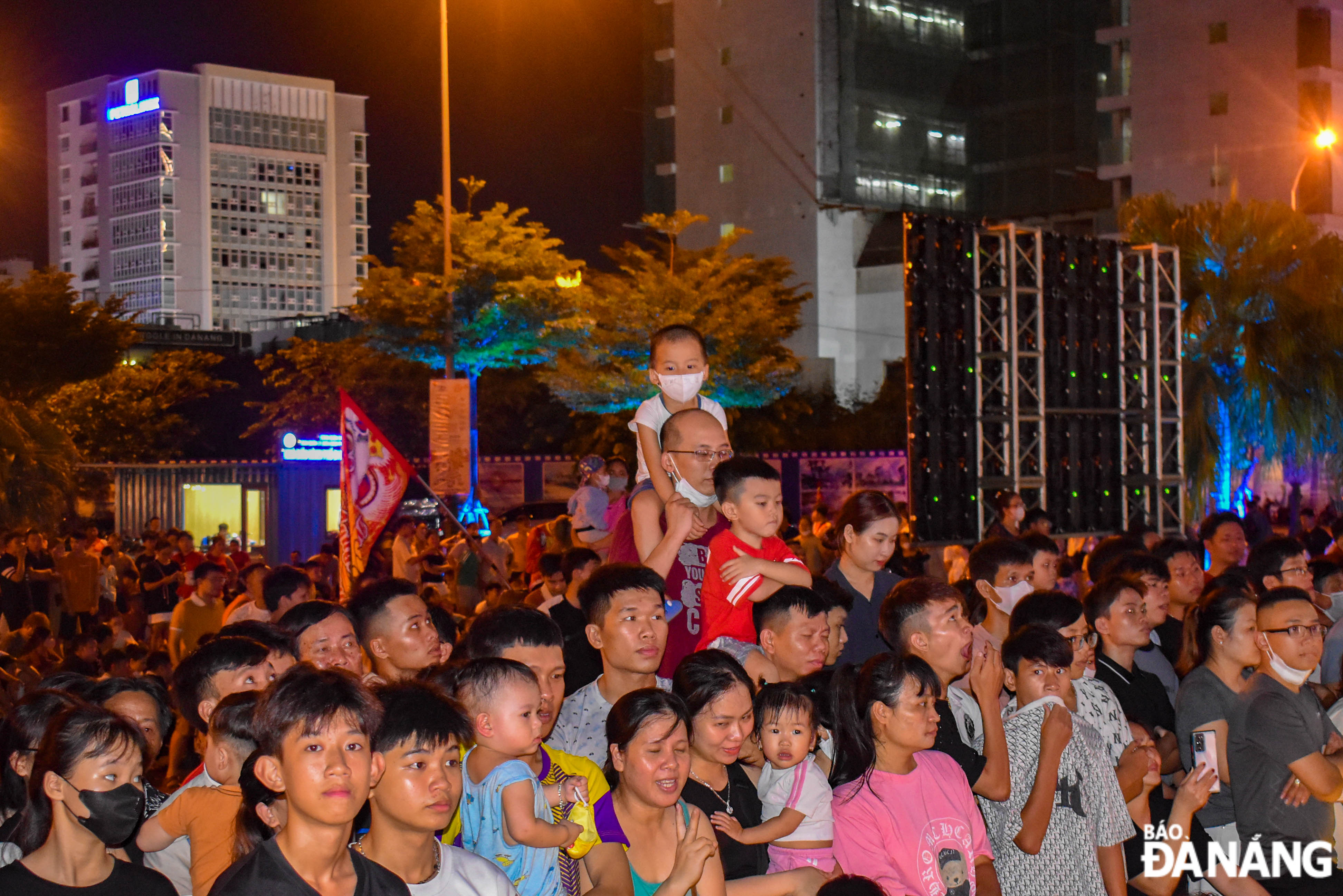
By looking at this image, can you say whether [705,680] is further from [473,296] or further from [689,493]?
[473,296]

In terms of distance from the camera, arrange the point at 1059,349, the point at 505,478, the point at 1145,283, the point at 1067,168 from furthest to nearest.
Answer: the point at 1067,168, the point at 505,478, the point at 1145,283, the point at 1059,349

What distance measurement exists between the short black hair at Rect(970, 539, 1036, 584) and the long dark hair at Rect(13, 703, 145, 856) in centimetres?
458

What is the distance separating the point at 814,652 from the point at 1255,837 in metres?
2.08

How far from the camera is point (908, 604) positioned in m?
5.33

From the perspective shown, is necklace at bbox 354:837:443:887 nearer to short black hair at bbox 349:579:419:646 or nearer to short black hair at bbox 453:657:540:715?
short black hair at bbox 453:657:540:715

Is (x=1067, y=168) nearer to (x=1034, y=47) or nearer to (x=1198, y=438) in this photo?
(x=1034, y=47)

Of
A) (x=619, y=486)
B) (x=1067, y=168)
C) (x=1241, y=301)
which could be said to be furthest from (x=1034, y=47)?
(x=619, y=486)

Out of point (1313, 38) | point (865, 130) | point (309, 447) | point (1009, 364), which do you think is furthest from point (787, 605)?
point (865, 130)

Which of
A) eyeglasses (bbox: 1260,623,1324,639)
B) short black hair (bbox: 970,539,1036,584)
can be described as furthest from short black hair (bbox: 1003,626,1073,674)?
short black hair (bbox: 970,539,1036,584)

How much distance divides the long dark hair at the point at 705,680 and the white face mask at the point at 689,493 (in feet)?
3.51

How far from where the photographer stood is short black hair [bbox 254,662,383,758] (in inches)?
130

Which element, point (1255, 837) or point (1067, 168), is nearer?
point (1255, 837)

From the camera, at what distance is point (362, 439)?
1021 cm

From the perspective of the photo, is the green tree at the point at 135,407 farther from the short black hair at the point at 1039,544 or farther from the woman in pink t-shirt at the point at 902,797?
the woman in pink t-shirt at the point at 902,797
